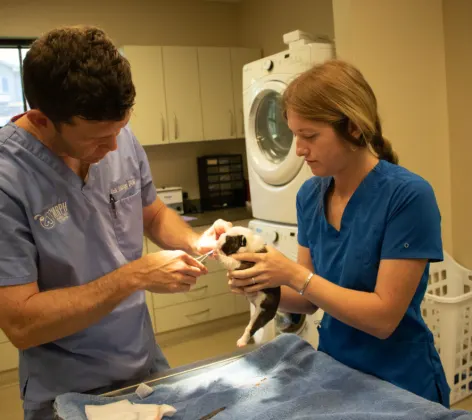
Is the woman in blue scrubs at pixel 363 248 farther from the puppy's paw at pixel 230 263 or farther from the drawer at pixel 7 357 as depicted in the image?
the drawer at pixel 7 357

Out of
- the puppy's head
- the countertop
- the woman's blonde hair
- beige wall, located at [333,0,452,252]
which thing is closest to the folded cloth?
the puppy's head

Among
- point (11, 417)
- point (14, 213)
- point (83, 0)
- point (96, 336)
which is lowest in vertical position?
point (11, 417)

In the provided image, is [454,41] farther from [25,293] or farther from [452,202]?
[25,293]

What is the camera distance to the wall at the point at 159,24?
359 centimetres

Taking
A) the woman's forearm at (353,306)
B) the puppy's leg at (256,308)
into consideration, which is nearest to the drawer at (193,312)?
the puppy's leg at (256,308)

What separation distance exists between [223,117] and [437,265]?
86.6 inches

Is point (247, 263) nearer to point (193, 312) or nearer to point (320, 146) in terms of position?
point (320, 146)

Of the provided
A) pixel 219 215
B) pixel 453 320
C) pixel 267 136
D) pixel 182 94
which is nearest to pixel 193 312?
pixel 219 215

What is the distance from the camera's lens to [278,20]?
12.9 feet

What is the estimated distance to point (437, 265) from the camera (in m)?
2.58

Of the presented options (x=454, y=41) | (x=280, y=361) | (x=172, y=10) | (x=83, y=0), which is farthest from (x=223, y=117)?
(x=280, y=361)

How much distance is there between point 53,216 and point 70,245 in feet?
0.27

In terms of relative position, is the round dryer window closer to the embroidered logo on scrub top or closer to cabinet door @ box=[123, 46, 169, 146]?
cabinet door @ box=[123, 46, 169, 146]

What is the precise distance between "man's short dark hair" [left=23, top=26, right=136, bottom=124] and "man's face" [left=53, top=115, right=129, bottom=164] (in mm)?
26
